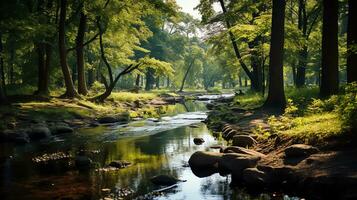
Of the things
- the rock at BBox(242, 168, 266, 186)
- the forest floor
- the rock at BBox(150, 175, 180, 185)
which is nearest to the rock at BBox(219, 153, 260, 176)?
the rock at BBox(242, 168, 266, 186)

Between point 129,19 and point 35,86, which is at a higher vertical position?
point 129,19

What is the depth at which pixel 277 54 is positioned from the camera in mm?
22625

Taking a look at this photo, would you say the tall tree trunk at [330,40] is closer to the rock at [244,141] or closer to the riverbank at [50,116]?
the rock at [244,141]

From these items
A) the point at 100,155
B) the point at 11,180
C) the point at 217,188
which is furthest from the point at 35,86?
the point at 217,188

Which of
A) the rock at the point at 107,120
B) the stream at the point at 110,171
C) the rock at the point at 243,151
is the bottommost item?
the stream at the point at 110,171

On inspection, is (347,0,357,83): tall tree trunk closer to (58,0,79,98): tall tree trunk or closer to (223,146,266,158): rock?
(223,146,266,158): rock

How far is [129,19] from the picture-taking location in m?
35.9

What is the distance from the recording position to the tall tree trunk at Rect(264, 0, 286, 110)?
22500 mm

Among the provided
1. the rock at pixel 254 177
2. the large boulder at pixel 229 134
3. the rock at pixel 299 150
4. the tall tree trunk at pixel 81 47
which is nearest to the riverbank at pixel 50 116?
the tall tree trunk at pixel 81 47

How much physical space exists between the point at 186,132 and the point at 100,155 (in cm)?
751

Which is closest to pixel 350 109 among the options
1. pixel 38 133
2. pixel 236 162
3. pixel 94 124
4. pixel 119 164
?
pixel 236 162

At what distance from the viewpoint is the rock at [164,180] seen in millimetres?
11711

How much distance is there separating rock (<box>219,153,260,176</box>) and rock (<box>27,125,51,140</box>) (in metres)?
12.2

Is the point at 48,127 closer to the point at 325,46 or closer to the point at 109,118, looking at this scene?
the point at 109,118
